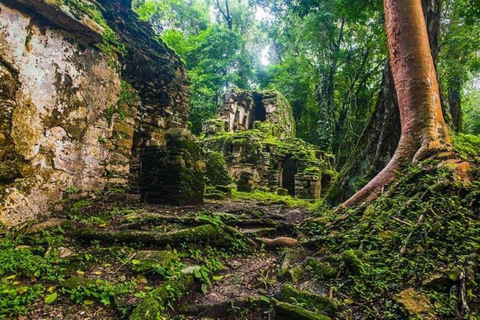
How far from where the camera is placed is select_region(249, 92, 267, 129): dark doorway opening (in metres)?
25.1

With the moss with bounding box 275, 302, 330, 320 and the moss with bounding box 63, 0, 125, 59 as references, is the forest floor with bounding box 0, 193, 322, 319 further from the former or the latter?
the moss with bounding box 63, 0, 125, 59

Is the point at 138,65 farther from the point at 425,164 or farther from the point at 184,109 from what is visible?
the point at 425,164

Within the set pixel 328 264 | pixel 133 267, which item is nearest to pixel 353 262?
pixel 328 264

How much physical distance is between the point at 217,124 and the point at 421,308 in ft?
65.5

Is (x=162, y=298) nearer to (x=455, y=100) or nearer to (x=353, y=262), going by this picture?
(x=353, y=262)

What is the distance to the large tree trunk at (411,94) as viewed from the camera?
4.21m

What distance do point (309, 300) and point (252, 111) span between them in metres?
23.8

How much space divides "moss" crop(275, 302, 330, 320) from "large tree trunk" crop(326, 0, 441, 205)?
13.3 feet

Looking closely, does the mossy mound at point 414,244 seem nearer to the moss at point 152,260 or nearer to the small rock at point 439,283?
the small rock at point 439,283

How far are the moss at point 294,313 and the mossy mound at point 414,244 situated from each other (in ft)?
0.88

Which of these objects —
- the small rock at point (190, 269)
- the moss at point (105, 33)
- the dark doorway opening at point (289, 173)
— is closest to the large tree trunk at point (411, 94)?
the small rock at point (190, 269)

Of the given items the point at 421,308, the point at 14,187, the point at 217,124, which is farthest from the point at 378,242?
the point at 217,124

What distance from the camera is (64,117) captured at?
155 inches

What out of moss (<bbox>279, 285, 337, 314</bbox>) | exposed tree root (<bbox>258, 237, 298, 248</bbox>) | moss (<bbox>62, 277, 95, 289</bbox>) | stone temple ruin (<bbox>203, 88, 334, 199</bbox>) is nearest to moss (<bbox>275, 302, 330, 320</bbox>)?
moss (<bbox>279, 285, 337, 314</bbox>)
